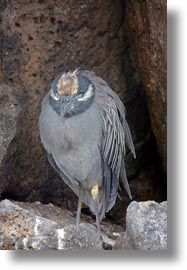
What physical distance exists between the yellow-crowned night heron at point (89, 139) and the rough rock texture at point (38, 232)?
97 mm

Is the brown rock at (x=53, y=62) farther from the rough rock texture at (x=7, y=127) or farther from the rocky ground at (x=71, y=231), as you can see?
the rocky ground at (x=71, y=231)

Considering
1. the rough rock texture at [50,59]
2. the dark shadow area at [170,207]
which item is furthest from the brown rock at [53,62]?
the dark shadow area at [170,207]

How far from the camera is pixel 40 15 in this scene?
11.0ft

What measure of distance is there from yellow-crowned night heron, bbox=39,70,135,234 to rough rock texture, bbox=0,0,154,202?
0.07 meters

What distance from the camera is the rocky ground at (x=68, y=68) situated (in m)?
3.36

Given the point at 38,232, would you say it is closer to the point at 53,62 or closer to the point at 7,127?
the point at 7,127

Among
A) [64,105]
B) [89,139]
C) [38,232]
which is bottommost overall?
[38,232]

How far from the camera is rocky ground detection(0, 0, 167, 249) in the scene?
336 cm

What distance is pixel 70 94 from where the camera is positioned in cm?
323

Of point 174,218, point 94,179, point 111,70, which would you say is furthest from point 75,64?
point 174,218

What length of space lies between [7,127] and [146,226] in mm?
525

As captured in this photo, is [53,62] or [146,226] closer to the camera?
[146,226]

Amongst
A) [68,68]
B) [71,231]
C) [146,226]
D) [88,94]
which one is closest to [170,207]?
[146,226]

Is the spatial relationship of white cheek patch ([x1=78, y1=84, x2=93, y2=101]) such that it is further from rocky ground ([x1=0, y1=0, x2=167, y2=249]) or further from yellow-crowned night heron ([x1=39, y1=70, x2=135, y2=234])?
rocky ground ([x1=0, y1=0, x2=167, y2=249])
